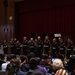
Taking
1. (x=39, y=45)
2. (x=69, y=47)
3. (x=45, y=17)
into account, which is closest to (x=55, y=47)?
(x=69, y=47)

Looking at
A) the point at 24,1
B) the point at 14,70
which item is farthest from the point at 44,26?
the point at 14,70

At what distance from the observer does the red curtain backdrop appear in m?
19.1

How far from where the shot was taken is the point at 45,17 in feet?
68.8

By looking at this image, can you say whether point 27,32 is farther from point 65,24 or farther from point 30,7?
point 65,24

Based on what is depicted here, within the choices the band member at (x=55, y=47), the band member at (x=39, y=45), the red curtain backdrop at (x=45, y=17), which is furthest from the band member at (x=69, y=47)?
the red curtain backdrop at (x=45, y=17)

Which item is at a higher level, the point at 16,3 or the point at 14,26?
the point at 16,3

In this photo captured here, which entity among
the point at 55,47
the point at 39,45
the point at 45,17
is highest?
the point at 45,17

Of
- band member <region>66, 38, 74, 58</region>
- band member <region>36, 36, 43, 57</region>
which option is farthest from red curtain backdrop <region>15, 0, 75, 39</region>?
band member <region>66, 38, 74, 58</region>

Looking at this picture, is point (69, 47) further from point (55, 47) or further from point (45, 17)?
point (45, 17)

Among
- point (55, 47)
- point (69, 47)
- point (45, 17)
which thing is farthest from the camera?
point (45, 17)

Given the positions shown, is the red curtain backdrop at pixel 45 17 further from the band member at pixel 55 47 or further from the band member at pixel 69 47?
the band member at pixel 69 47

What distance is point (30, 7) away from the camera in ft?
72.6

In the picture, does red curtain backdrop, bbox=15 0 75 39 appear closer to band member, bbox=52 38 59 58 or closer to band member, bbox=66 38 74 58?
band member, bbox=52 38 59 58

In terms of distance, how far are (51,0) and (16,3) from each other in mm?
4336
